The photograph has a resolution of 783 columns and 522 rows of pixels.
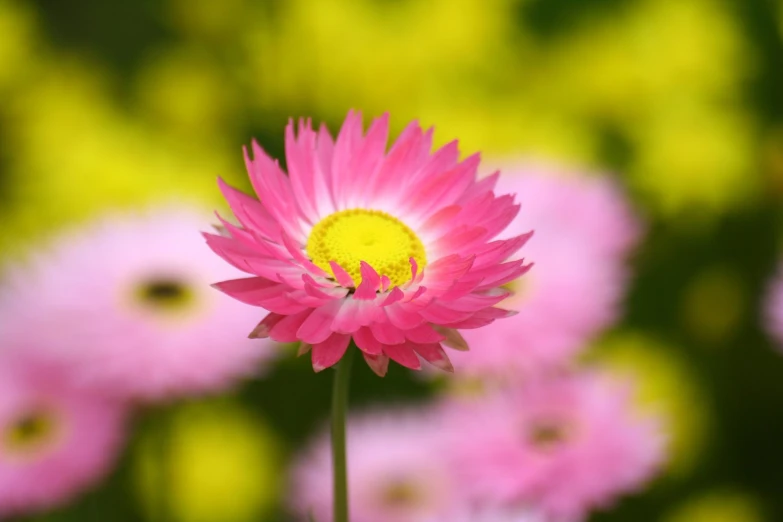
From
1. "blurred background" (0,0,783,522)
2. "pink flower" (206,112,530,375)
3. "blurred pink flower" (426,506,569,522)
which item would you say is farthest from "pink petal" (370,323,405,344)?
"blurred background" (0,0,783,522)

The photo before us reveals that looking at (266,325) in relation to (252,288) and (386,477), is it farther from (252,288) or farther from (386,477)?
(386,477)

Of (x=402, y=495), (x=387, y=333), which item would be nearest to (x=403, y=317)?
(x=387, y=333)

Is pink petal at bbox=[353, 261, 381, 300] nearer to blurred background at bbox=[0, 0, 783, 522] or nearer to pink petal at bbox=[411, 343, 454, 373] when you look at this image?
pink petal at bbox=[411, 343, 454, 373]

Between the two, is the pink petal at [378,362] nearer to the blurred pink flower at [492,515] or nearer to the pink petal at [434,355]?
the pink petal at [434,355]

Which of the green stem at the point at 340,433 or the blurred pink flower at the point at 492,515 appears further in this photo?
the blurred pink flower at the point at 492,515

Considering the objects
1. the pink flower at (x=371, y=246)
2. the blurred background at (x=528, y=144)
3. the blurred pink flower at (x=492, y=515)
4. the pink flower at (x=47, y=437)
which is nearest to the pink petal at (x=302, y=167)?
the pink flower at (x=371, y=246)

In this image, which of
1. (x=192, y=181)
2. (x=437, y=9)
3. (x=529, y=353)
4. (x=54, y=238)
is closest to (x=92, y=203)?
(x=192, y=181)
